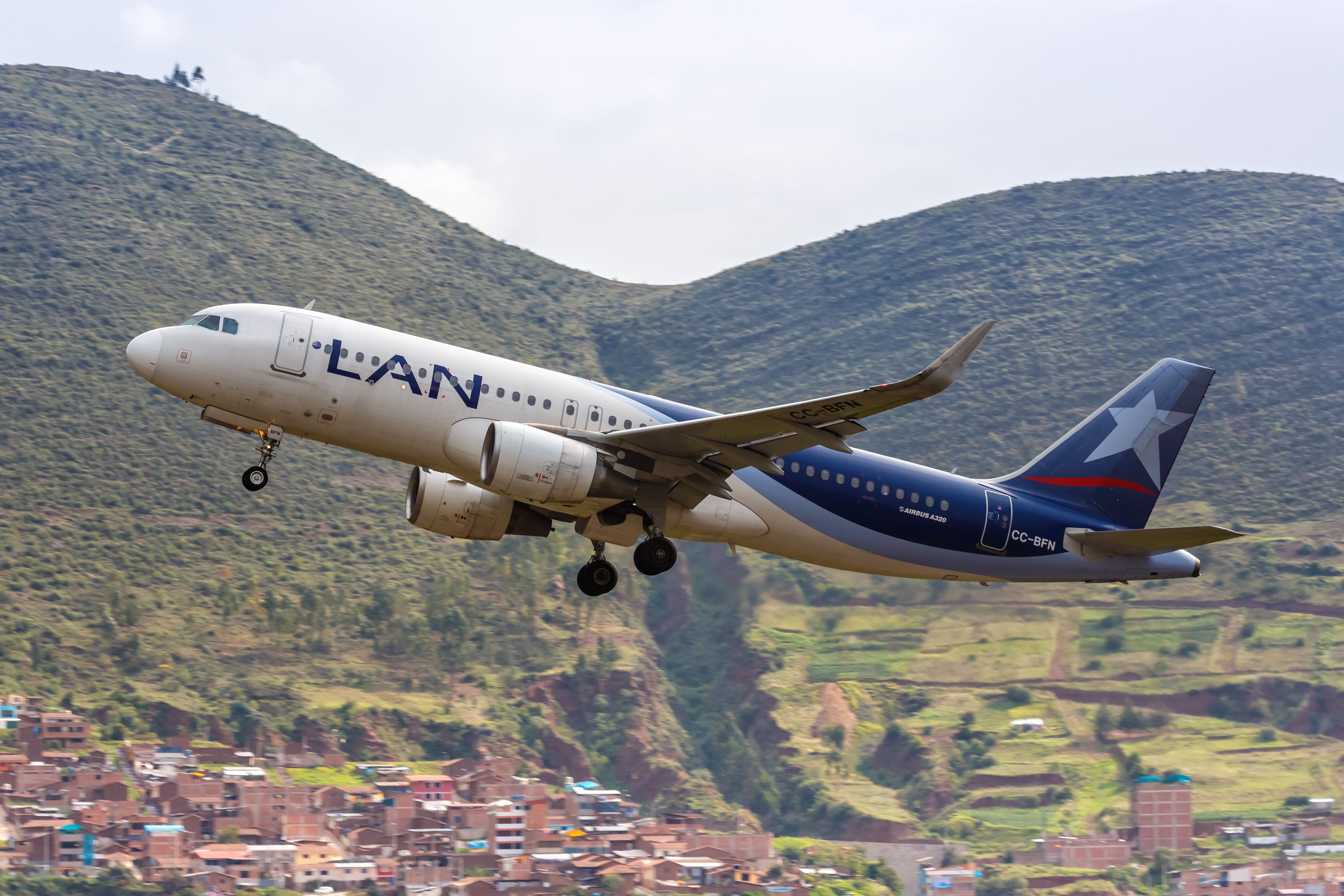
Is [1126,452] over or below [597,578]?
over

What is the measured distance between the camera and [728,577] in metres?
74.9

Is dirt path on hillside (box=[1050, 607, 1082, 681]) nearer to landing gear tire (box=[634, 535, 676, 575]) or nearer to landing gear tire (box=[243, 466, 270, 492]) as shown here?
landing gear tire (box=[634, 535, 676, 575])

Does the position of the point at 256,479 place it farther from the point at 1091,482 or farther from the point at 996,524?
the point at 1091,482

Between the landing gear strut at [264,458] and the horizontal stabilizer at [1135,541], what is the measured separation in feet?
61.3

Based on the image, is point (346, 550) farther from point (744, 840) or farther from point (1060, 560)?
point (1060, 560)

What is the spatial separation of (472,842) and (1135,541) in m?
61.8

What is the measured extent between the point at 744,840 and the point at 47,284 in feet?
241

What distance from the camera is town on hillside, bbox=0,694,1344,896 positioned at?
264 feet

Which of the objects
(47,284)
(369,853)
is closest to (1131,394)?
(369,853)

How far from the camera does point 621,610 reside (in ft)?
377

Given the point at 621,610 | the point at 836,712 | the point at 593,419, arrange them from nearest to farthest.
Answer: the point at 593,419, the point at 836,712, the point at 621,610

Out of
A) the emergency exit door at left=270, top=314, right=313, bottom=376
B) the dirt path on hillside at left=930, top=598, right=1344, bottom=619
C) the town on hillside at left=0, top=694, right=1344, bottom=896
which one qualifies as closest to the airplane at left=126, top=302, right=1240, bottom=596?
the emergency exit door at left=270, top=314, right=313, bottom=376

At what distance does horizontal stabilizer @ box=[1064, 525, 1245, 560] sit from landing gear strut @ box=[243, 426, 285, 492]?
18.7 metres

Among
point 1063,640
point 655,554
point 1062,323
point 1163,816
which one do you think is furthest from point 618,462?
point 1062,323
